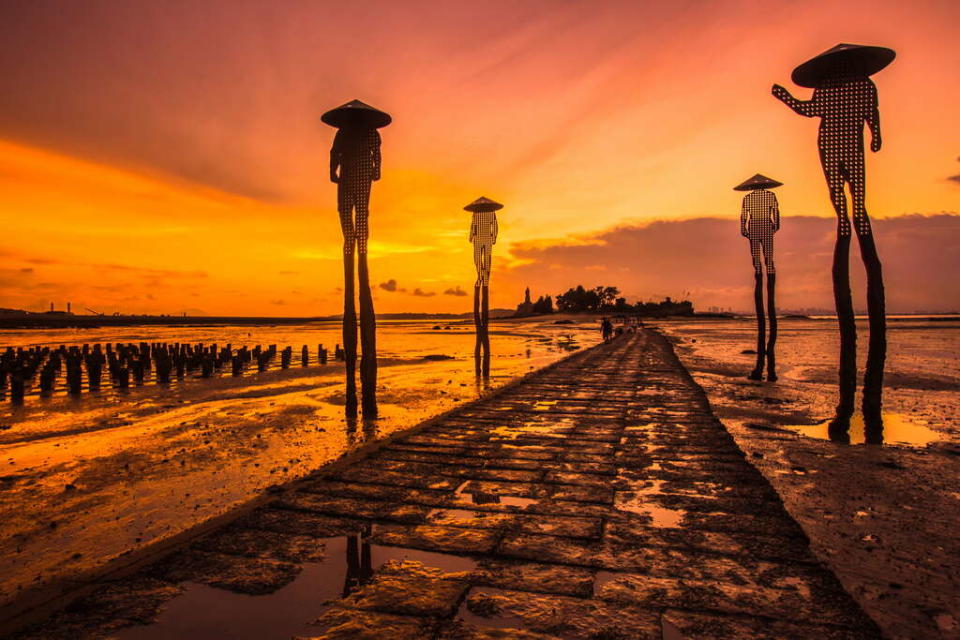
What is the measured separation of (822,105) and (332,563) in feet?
31.3

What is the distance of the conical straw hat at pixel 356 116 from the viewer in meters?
9.46

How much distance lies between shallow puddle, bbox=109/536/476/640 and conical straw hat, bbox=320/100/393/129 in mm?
7875

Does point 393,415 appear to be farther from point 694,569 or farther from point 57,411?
point 57,411

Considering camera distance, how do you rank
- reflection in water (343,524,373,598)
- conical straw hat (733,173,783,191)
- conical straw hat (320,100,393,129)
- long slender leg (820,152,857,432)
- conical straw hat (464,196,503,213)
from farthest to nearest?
conical straw hat (464,196,503,213), conical straw hat (733,173,783,191), conical straw hat (320,100,393,129), long slender leg (820,152,857,432), reflection in water (343,524,373,598)

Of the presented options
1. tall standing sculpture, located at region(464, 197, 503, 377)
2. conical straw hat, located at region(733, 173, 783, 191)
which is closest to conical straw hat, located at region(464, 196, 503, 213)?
tall standing sculpture, located at region(464, 197, 503, 377)

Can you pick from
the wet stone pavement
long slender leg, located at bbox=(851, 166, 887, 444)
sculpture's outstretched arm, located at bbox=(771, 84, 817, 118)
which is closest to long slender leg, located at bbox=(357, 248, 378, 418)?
the wet stone pavement

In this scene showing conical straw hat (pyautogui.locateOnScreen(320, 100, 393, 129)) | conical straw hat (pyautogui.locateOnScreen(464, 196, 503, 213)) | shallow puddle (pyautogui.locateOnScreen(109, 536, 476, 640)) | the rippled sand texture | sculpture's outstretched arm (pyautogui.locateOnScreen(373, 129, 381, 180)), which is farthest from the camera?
conical straw hat (pyautogui.locateOnScreen(464, 196, 503, 213))

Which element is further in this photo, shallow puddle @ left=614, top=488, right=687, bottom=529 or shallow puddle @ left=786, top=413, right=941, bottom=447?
shallow puddle @ left=786, top=413, right=941, bottom=447

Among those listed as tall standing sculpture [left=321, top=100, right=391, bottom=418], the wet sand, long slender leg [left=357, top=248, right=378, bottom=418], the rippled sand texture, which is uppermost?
tall standing sculpture [left=321, top=100, right=391, bottom=418]

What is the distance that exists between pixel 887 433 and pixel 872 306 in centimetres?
236

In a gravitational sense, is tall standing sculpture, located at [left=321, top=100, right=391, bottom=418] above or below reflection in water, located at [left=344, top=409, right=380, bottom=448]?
above

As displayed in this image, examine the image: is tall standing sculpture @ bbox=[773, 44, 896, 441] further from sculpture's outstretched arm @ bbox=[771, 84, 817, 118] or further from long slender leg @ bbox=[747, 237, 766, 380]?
long slender leg @ bbox=[747, 237, 766, 380]

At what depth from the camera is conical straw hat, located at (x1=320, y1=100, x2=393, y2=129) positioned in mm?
9461

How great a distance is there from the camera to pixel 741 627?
9.80 ft
